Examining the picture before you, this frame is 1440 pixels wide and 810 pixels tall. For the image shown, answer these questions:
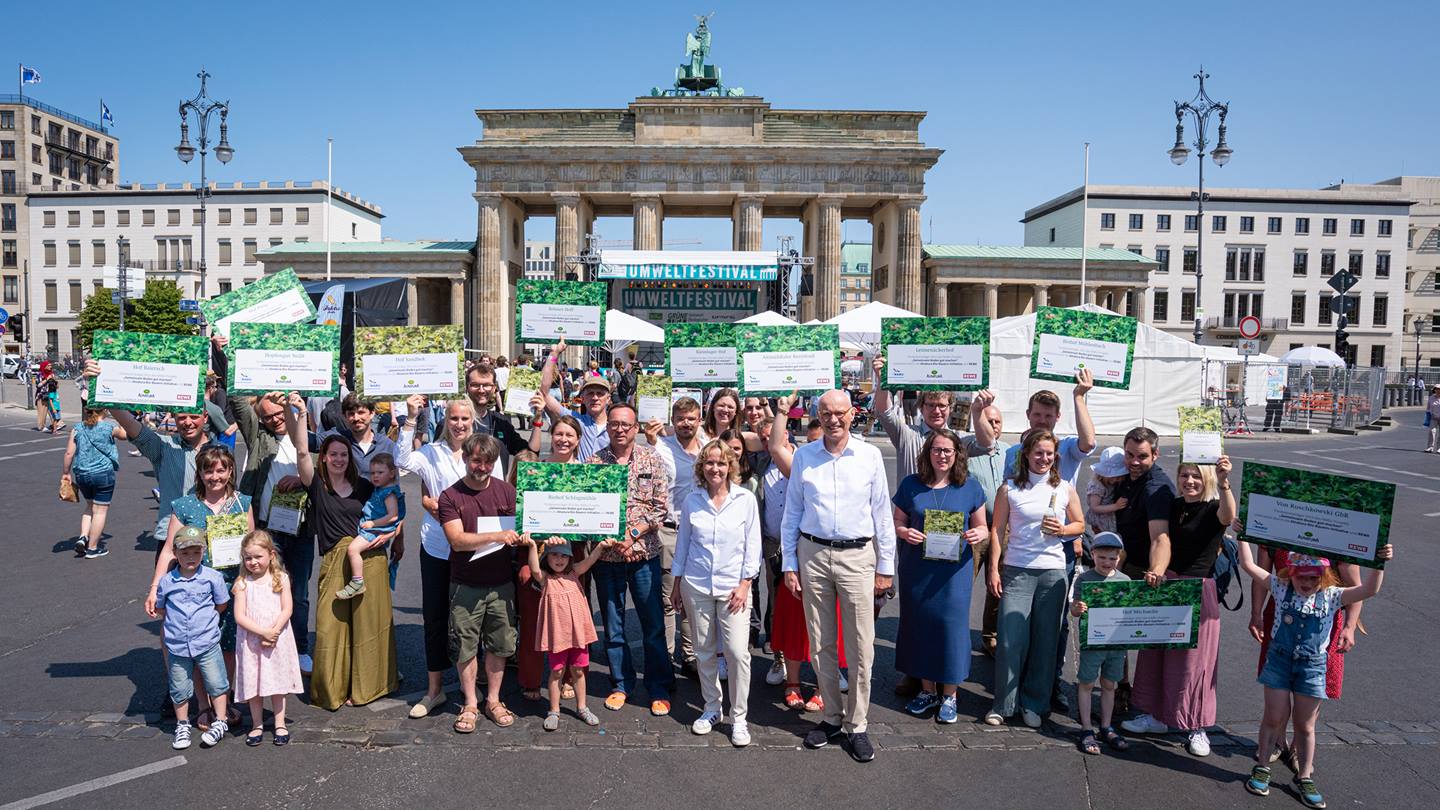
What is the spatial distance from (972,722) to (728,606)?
6.00 feet

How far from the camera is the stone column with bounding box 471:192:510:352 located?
1921 inches

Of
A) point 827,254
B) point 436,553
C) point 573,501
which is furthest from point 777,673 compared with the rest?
point 827,254

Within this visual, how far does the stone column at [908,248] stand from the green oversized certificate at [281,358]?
4437cm

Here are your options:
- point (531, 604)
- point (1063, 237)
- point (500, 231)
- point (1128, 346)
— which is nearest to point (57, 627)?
point (531, 604)

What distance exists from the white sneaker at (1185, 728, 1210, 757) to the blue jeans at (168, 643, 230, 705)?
5.86m

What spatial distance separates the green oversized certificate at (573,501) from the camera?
5.08 m

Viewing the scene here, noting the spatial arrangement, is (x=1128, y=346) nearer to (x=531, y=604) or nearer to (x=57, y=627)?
(x=531, y=604)

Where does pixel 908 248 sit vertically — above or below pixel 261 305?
above

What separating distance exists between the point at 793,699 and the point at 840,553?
1.26 metres

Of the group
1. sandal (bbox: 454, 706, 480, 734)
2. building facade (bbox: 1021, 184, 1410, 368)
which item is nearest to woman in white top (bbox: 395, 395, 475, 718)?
sandal (bbox: 454, 706, 480, 734)

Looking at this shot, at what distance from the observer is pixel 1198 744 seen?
16.4ft

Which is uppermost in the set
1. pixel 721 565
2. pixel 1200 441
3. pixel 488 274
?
pixel 488 274

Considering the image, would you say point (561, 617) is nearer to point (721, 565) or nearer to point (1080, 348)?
point (721, 565)

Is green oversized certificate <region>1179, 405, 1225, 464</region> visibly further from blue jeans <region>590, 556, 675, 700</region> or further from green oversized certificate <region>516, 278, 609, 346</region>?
green oversized certificate <region>516, 278, 609, 346</region>
